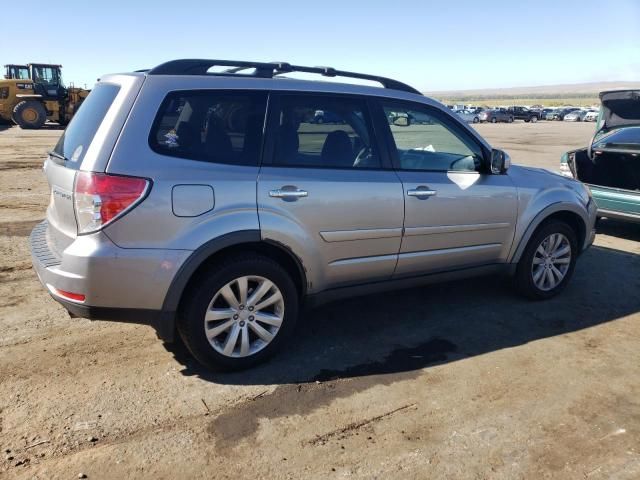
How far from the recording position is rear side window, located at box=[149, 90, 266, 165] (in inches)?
127

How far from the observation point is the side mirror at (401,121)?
4.17 metres

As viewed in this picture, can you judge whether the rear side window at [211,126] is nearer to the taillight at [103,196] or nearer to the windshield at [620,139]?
the taillight at [103,196]

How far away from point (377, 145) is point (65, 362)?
2646 mm

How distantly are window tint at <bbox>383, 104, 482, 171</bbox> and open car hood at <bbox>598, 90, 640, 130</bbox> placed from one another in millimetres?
4377

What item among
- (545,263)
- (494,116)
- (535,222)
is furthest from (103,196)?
(494,116)

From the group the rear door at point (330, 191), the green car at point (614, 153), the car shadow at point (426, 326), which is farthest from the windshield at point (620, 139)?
the rear door at point (330, 191)

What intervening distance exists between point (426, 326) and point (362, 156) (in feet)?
4.89

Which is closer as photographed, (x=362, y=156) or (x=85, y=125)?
(x=85, y=125)

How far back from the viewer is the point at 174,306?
3.24m

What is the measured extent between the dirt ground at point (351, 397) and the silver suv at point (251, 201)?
1.31 ft

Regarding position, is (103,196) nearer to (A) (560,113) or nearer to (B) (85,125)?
(B) (85,125)

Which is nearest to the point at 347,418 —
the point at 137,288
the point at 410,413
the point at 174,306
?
the point at 410,413

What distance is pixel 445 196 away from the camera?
4.16 meters

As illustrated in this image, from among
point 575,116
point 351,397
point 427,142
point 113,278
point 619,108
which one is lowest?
point 351,397
